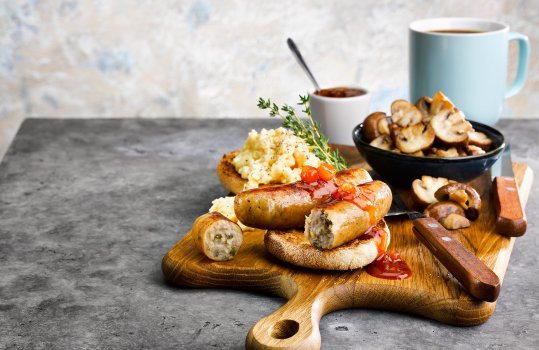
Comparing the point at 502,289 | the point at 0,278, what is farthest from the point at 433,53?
the point at 0,278

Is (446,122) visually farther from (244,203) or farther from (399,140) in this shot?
(244,203)

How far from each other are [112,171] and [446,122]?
49.8 inches

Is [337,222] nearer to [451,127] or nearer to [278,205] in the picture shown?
[278,205]

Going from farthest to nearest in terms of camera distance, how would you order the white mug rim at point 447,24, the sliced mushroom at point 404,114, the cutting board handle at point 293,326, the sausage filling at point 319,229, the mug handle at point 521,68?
the mug handle at point 521,68, the white mug rim at point 447,24, the sliced mushroom at point 404,114, the sausage filling at point 319,229, the cutting board handle at point 293,326

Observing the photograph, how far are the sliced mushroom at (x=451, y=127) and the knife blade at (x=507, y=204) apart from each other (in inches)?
7.1

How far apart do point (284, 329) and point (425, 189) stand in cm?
85

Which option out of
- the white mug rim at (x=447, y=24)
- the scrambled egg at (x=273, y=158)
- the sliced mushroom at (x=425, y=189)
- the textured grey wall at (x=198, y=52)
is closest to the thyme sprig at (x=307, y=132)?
the scrambled egg at (x=273, y=158)

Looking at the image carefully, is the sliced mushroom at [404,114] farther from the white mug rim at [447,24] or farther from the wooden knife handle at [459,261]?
the white mug rim at [447,24]

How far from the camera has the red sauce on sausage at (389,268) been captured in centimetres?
200

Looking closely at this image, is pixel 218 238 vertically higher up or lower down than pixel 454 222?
higher up

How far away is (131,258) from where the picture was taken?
227 cm

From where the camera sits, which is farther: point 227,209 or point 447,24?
point 447,24

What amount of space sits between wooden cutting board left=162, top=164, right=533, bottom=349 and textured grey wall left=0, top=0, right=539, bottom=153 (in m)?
2.57

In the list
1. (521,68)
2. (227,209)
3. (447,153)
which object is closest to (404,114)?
(447,153)
